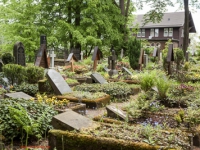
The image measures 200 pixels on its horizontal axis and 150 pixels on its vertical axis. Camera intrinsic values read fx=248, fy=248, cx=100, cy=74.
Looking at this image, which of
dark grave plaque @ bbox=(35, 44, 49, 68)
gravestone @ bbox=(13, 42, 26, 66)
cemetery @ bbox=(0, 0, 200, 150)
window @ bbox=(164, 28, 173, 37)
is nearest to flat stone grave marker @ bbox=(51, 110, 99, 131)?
cemetery @ bbox=(0, 0, 200, 150)

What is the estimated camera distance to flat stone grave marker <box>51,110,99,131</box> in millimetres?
4703

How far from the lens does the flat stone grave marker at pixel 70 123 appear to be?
4.70m

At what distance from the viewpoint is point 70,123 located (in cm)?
477

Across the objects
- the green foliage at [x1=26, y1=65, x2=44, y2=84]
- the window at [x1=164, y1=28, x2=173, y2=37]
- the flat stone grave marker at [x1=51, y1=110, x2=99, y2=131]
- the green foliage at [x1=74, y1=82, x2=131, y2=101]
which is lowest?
the green foliage at [x1=74, y1=82, x2=131, y2=101]

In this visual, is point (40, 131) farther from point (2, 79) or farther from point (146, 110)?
point (2, 79)

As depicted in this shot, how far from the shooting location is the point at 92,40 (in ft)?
85.6

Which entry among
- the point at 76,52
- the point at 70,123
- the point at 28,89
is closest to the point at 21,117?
the point at 70,123

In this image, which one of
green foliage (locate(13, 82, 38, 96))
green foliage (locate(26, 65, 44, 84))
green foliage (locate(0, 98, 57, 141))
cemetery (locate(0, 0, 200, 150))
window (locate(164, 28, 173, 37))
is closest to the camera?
cemetery (locate(0, 0, 200, 150))

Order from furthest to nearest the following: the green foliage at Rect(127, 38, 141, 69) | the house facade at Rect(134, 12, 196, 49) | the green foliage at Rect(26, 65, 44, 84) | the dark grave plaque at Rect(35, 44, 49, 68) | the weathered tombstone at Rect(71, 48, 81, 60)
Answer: the house facade at Rect(134, 12, 196, 49) → the weathered tombstone at Rect(71, 48, 81, 60) → the green foliage at Rect(127, 38, 141, 69) → the dark grave plaque at Rect(35, 44, 49, 68) → the green foliage at Rect(26, 65, 44, 84)

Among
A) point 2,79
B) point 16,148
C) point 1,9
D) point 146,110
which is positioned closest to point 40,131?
point 16,148

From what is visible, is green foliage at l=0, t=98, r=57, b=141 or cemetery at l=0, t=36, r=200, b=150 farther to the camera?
green foliage at l=0, t=98, r=57, b=141

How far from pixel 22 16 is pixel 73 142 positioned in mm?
23448

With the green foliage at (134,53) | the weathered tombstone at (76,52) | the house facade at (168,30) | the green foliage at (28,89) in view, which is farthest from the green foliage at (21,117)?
the house facade at (168,30)

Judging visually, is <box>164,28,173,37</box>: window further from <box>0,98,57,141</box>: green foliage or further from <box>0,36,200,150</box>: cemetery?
<box>0,98,57,141</box>: green foliage
